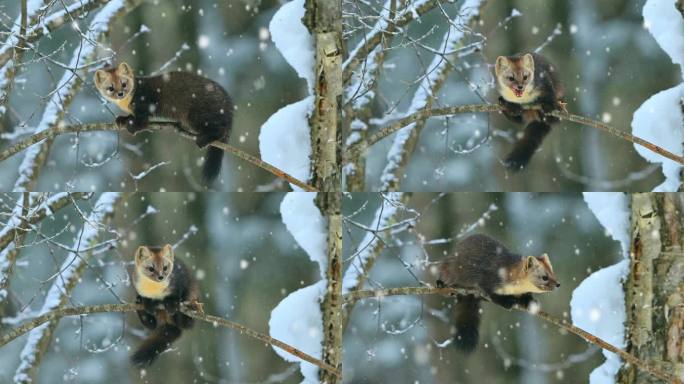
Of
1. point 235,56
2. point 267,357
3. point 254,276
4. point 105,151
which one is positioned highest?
point 235,56

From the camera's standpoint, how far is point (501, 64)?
3.67 metres

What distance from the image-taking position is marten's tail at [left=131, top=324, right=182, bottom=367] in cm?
372

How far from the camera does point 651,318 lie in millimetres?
3824

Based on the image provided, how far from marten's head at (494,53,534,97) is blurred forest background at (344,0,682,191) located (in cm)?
8

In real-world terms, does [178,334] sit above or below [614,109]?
below

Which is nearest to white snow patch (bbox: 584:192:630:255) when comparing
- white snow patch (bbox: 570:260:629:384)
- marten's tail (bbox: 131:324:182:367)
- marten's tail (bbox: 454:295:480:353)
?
white snow patch (bbox: 570:260:629:384)

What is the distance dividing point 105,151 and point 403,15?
4.01ft

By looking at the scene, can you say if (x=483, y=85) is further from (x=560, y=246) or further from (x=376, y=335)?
(x=376, y=335)

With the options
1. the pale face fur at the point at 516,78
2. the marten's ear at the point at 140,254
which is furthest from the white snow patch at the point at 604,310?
the marten's ear at the point at 140,254

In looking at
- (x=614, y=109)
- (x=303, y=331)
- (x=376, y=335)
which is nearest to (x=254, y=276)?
(x=303, y=331)

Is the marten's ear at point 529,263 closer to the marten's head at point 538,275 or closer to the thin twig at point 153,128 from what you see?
the marten's head at point 538,275

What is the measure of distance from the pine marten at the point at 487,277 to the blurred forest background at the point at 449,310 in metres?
0.04

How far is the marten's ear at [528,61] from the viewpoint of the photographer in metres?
3.63

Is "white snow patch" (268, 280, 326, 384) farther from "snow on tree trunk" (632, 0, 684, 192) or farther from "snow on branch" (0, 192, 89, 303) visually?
"snow on tree trunk" (632, 0, 684, 192)
